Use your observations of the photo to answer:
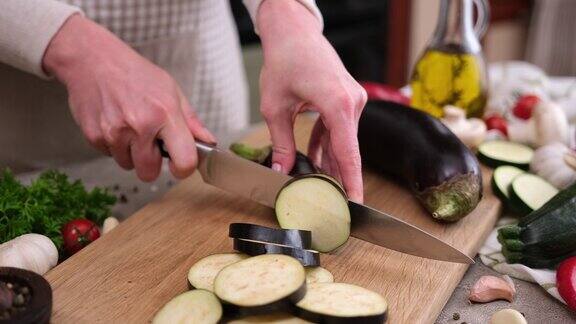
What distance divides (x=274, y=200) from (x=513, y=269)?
1.73 ft

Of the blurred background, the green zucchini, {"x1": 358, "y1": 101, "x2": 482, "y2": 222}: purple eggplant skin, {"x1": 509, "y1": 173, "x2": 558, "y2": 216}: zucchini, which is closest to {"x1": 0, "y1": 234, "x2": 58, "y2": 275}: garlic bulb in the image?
{"x1": 358, "y1": 101, "x2": 482, "y2": 222}: purple eggplant skin

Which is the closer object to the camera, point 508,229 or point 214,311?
point 214,311

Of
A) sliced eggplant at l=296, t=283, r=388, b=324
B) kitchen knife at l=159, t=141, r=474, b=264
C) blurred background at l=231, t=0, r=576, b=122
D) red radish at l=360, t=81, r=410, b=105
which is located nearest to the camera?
sliced eggplant at l=296, t=283, r=388, b=324

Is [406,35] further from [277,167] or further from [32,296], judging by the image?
[32,296]

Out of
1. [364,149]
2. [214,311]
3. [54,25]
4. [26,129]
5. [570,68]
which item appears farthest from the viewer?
[570,68]

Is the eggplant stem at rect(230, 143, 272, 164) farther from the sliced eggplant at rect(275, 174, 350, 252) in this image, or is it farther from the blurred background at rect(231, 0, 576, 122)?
the blurred background at rect(231, 0, 576, 122)

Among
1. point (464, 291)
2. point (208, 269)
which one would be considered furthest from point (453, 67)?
point (208, 269)

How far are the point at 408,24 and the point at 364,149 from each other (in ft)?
9.06

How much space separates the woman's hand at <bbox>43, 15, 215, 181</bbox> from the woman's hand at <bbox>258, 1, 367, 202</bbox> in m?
0.21

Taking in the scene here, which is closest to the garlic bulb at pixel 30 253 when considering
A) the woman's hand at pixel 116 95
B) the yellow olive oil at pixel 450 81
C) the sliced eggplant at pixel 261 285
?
the woman's hand at pixel 116 95

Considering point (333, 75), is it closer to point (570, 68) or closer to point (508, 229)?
point (508, 229)

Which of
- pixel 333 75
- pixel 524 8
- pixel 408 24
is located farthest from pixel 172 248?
pixel 524 8

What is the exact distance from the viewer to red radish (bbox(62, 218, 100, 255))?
152 cm

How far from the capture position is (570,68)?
4887 millimetres
